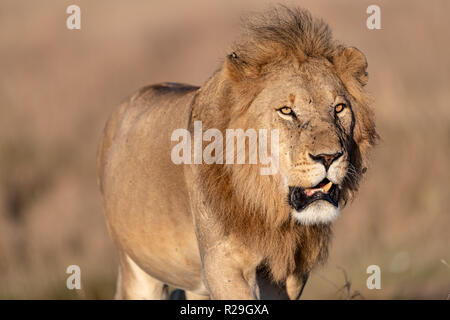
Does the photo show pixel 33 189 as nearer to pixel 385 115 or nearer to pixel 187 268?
pixel 385 115

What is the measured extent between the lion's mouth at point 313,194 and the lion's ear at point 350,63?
0.77m

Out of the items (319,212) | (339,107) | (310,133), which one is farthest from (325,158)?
(339,107)

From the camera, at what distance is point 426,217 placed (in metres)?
12.3

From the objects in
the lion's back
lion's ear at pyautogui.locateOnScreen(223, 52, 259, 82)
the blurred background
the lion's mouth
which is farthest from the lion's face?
the blurred background

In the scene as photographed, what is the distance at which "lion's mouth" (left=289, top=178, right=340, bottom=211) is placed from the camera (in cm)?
488

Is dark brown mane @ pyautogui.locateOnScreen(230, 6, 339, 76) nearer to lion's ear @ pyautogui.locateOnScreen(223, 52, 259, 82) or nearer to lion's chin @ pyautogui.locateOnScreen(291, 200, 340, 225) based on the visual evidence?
lion's ear @ pyautogui.locateOnScreen(223, 52, 259, 82)

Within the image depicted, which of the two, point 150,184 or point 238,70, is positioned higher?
point 238,70

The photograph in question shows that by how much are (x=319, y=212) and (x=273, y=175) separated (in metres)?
0.33

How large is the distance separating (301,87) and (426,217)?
774 cm

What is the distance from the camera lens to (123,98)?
1572cm

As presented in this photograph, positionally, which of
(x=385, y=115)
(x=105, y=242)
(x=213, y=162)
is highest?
(x=213, y=162)

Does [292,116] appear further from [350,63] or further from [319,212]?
[350,63]
